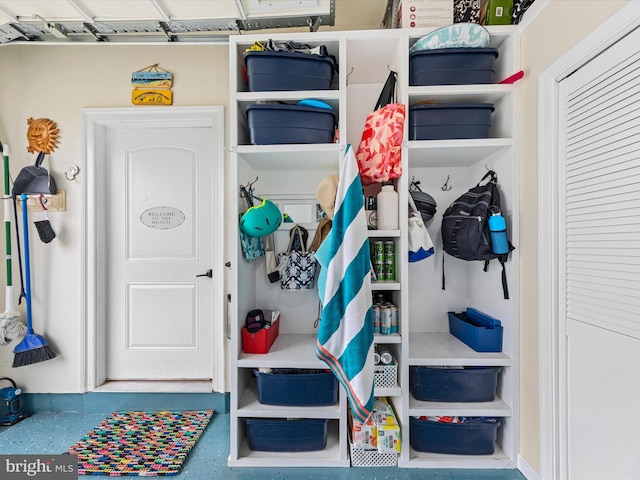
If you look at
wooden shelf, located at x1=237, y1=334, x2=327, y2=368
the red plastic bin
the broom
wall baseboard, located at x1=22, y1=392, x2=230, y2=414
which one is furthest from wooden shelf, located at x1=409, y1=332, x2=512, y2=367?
the broom

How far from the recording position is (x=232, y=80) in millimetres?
1455

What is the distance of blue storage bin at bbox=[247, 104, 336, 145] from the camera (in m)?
1.42

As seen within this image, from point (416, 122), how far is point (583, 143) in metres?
0.66

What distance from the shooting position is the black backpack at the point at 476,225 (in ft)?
4.67

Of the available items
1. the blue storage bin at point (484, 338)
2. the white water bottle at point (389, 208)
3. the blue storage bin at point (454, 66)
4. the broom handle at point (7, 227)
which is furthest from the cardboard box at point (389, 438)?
the broom handle at point (7, 227)

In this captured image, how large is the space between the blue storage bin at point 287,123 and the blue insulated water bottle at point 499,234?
35.7 inches

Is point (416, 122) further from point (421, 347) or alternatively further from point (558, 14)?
point (421, 347)

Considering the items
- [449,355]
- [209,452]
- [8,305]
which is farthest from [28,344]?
[449,355]

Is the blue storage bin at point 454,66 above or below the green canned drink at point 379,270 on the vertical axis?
above

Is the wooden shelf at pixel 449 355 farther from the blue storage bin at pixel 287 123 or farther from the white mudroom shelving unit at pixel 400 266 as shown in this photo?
the blue storage bin at pixel 287 123

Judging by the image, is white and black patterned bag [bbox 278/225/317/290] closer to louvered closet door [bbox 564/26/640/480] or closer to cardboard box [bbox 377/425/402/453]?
cardboard box [bbox 377/425/402/453]

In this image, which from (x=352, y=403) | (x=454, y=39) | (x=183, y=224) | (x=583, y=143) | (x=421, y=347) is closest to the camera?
(x=583, y=143)

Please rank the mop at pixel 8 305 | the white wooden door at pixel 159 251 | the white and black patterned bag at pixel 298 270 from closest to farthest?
the white and black patterned bag at pixel 298 270
the mop at pixel 8 305
the white wooden door at pixel 159 251

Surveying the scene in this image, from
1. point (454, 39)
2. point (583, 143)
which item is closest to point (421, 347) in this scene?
point (583, 143)
